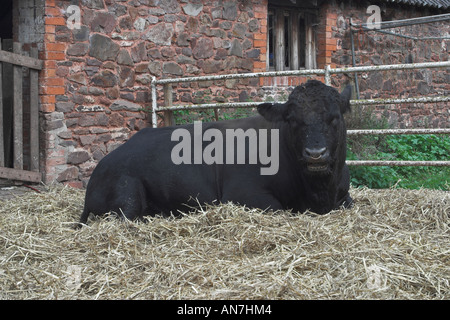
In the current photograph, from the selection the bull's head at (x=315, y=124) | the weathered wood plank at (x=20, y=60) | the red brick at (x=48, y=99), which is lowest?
the bull's head at (x=315, y=124)

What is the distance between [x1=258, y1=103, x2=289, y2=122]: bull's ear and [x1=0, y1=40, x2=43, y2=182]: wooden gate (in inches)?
151

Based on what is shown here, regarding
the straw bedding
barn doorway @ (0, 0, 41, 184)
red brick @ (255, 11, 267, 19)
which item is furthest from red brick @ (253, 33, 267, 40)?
the straw bedding

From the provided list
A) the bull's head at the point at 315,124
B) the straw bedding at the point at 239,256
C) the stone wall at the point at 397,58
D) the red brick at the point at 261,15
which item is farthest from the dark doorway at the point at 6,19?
the bull's head at the point at 315,124

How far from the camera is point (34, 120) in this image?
25.8 ft

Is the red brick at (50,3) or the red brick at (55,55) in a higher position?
the red brick at (50,3)

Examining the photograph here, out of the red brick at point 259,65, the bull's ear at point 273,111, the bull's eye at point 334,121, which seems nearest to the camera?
the bull's eye at point 334,121

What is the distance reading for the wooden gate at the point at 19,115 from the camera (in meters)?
7.66

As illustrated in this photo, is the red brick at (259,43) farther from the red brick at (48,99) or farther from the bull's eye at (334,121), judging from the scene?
the bull's eye at (334,121)

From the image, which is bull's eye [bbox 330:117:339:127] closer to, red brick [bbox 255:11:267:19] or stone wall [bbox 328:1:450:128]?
red brick [bbox 255:11:267:19]

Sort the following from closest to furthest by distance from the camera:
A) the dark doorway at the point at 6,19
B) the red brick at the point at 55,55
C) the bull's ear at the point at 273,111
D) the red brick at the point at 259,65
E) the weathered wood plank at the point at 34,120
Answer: the bull's ear at the point at 273,111, the weathered wood plank at the point at 34,120, the red brick at the point at 55,55, the dark doorway at the point at 6,19, the red brick at the point at 259,65

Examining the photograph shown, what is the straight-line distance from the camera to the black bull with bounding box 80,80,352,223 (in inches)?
188

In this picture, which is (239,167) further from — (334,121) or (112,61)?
(112,61)
